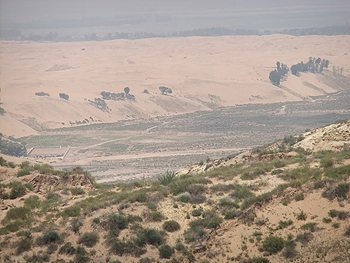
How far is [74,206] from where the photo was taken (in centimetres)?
2414

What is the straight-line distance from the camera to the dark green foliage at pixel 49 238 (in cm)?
2134

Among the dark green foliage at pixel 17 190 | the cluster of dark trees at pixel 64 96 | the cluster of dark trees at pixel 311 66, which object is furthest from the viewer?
the cluster of dark trees at pixel 311 66

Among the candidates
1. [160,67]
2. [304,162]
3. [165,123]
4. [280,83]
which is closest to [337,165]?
[304,162]

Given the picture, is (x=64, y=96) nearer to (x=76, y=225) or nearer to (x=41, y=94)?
(x=41, y=94)

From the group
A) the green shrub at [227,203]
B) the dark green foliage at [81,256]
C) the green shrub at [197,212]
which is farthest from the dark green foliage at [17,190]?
the green shrub at [227,203]

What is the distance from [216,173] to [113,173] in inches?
1789

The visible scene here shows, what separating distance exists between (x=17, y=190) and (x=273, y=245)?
11830 millimetres

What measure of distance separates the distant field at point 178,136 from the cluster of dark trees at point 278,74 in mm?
20044

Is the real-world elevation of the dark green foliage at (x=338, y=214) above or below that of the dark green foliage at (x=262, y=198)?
above

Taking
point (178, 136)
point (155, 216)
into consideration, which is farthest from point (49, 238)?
point (178, 136)

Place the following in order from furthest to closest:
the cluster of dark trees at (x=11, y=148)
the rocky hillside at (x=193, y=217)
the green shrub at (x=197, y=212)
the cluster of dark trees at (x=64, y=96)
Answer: the cluster of dark trees at (x=64, y=96), the cluster of dark trees at (x=11, y=148), the green shrub at (x=197, y=212), the rocky hillside at (x=193, y=217)

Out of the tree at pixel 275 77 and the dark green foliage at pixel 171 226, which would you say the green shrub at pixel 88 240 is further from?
the tree at pixel 275 77

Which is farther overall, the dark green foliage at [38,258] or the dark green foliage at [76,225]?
the dark green foliage at [76,225]

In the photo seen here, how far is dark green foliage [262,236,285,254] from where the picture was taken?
19.2 meters
